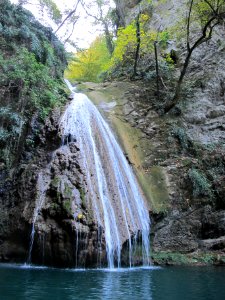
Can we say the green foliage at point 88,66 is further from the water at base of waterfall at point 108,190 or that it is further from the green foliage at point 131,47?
the water at base of waterfall at point 108,190

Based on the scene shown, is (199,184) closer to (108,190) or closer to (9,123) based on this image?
(108,190)

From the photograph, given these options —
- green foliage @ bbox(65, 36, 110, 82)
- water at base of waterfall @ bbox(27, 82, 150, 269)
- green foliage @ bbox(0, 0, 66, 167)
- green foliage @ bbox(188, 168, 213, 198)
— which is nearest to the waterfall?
water at base of waterfall @ bbox(27, 82, 150, 269)

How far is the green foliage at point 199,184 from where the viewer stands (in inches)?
486

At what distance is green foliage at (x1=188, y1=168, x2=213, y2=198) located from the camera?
1235 centimetres

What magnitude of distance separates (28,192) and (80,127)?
3267 millimetres

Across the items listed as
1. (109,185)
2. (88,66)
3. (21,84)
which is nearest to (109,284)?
(109,185)

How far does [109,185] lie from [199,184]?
3804mm

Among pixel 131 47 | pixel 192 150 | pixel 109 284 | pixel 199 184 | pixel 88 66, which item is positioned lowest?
pixel 109 284

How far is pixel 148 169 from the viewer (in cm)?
1321

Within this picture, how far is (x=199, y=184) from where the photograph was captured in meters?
12.5

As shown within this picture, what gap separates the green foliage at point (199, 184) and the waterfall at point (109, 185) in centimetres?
219

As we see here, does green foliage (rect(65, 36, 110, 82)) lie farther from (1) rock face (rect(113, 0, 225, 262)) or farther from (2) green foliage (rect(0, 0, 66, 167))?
(2) green foliage (rect(0, 0, 66, 167))

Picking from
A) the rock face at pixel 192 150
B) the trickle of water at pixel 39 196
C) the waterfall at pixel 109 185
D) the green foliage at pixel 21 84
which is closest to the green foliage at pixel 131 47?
the rock face at pixel 192 150

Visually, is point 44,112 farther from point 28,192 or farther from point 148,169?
point 148,169
